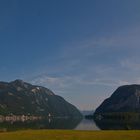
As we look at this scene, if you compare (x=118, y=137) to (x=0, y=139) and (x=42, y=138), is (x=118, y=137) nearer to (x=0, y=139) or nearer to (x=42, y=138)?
(x=42, y=138)

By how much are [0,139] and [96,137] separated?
1421 centimetres

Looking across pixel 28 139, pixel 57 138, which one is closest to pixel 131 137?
pixel 57 138

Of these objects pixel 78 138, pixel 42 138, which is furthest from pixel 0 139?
pixel 78 138

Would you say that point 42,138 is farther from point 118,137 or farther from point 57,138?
point 118,137

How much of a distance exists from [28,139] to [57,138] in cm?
423

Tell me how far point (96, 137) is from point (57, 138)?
588cm

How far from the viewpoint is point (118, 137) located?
46812mm

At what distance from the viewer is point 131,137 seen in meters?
46.6

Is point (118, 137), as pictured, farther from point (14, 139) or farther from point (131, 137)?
point (14, 139)

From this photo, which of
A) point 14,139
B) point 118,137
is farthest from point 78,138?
point 14,139

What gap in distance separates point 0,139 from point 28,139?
4171mm

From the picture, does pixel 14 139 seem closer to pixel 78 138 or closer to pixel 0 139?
pixel 0 139

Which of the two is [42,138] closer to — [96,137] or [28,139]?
[28,139]

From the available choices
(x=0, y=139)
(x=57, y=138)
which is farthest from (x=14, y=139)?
(x=57, y=138)
